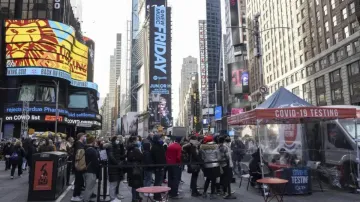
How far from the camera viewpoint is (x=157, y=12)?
12781 centimetres

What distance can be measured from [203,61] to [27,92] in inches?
3817

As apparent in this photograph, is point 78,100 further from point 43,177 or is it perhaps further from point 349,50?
point 43,177

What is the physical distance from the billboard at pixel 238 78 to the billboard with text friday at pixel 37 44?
130 ft

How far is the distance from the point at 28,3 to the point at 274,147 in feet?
184

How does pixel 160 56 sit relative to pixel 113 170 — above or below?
above

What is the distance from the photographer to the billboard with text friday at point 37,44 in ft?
153

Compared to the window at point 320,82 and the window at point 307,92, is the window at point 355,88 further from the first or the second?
the window at point 307,92

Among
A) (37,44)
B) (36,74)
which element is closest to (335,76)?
(36,74)

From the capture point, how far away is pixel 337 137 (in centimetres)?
1235

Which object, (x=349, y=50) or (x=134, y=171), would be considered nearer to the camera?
(x=134, y=171)

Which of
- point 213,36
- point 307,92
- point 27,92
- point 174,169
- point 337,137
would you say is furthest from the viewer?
point 213,36

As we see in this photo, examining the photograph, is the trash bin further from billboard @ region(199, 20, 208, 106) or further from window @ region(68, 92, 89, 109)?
billboard @ region(199, 20, 208, 106)

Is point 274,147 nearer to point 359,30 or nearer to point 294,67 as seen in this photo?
point 359,30

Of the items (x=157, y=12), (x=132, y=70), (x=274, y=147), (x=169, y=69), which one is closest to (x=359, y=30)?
(x=274, y=147)
